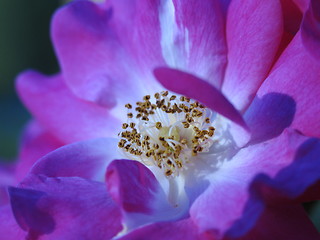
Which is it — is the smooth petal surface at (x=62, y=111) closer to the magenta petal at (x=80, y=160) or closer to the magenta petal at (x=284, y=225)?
the magenta petal at (x=80, y=160)

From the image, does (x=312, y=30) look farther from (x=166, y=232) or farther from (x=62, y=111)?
(x=62, y=111)

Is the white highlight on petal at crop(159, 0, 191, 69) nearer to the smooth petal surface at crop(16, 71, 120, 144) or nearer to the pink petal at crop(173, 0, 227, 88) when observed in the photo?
the pink petal at crop(173, 0, 227, 88)

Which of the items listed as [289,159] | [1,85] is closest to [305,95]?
[289,159]

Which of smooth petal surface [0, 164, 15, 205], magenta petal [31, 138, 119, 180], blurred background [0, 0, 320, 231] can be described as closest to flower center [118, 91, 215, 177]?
magenta petal [31, 138, 119, 180]

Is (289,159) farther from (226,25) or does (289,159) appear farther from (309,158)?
(226,25)

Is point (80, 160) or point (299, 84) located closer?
point (299, 84)

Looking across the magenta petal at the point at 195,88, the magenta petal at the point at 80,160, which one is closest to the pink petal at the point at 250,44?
the magenta petal at the point at 195,88

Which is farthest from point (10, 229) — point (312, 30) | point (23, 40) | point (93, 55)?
point (23, 40)
